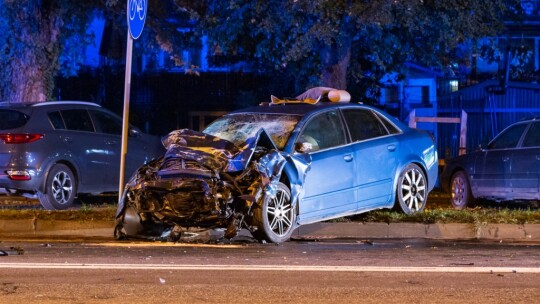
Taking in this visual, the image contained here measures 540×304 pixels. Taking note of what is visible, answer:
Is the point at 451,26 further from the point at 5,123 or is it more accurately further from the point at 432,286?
the point at 432,286

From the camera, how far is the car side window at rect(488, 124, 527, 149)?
51.4 feet

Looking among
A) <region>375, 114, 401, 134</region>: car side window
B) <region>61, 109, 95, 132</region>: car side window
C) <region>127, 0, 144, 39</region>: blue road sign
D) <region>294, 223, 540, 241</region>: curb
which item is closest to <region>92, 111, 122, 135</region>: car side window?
<region>61, 109, 95, 132</region>: car side window

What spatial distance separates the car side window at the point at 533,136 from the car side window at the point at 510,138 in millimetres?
162

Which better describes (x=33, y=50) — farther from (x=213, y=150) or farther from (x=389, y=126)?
(x=213, y=150)

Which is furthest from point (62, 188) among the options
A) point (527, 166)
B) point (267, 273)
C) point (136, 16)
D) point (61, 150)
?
point (267, 273)

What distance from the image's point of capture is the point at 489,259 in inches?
384

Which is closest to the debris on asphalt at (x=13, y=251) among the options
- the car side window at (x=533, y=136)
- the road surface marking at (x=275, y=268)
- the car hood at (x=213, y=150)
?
the road surface marking at (x=275, y=268)

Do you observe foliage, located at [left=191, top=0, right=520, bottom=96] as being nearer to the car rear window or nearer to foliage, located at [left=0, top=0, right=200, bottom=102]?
foliage, located at [left=0, top=0, right=200, bottom=102]

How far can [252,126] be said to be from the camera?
482 inches

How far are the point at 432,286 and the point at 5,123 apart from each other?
854 centimetres

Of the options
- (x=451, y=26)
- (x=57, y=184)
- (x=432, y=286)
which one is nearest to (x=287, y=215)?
(x=432, y=286)

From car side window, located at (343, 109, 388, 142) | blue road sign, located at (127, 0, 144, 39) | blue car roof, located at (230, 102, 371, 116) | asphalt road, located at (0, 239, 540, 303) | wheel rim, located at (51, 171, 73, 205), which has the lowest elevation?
asphalt road, located at (0, 239, 540, 303)

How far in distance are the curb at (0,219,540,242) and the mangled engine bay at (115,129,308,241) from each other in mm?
1461

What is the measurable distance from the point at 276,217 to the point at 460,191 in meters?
6.29
